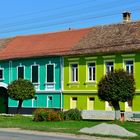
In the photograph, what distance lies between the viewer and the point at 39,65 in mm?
51812

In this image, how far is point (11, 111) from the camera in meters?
54.4

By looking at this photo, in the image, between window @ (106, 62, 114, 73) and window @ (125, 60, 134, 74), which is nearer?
window @ (125, 60, 134, 74)

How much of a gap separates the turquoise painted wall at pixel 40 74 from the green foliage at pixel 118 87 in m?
13.4

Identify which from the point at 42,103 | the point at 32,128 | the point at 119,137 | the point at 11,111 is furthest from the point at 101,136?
the point at 11,111

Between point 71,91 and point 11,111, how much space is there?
28.6ft

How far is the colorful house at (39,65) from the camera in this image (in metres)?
50.1

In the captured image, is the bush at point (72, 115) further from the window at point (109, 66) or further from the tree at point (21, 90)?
the tree at point (21, 90)

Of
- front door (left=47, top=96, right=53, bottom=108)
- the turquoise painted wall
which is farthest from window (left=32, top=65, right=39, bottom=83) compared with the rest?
front door (left=47, top=96, right=53, bottom=108)

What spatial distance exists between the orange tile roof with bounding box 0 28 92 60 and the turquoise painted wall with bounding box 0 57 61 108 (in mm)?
603

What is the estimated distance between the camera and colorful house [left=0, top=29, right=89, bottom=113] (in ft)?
164

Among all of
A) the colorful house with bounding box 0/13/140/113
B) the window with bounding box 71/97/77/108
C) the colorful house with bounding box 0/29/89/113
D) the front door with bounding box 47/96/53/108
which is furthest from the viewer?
the front door with bounding box 47/96/53/108

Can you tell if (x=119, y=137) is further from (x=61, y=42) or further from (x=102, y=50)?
(x=61, y=42)

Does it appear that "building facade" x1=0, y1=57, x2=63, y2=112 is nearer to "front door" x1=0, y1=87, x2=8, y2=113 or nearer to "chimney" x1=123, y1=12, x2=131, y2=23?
"front door" x1=0, y1=87, x2=8, y2=113

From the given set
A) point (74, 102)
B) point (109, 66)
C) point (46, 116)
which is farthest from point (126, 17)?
point (46, 116)
